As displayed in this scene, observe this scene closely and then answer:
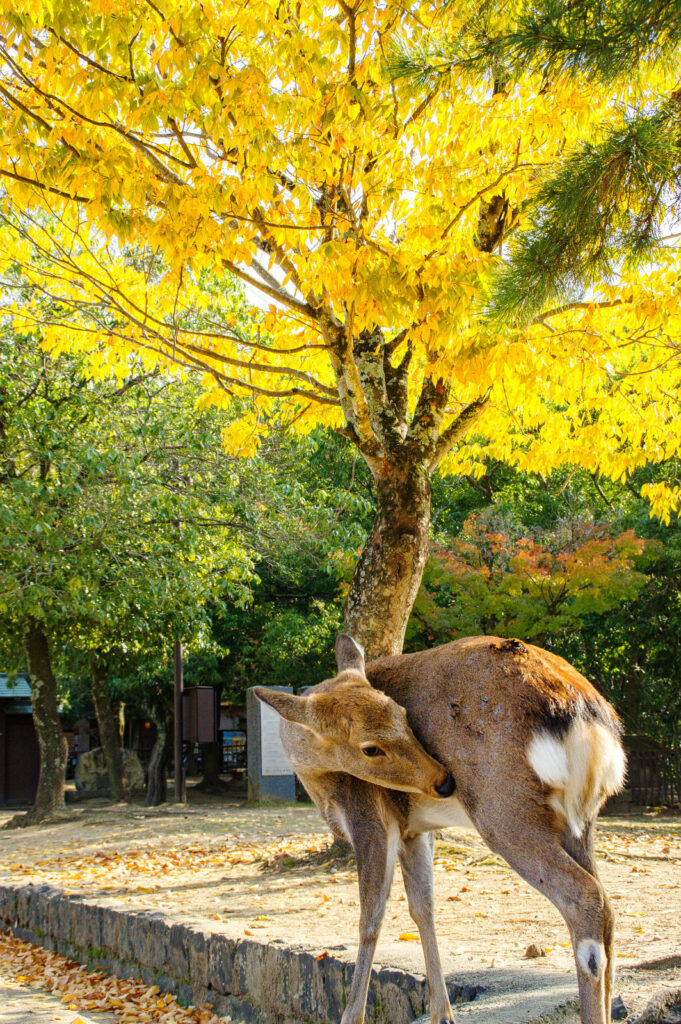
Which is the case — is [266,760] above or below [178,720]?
below

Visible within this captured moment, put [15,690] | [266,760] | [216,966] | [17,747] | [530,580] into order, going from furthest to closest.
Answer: [17,747] < [15,690] < [266,760] < [530,580] < [216,966]

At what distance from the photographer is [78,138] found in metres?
6.80

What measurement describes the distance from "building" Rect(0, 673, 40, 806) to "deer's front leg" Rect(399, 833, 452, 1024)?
23.8 meters

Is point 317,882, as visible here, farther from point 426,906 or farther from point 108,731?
point 108,731

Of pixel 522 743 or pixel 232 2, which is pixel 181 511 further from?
pixel 522 743

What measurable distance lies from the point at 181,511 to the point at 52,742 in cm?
508

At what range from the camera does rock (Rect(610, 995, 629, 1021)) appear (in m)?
3.32

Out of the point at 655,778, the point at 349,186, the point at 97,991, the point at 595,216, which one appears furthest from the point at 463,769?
the point at 655,778

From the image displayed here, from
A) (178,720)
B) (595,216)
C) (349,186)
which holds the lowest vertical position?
(178,720)

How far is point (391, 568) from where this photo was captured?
8.27m

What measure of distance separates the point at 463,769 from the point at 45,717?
46.5 feet

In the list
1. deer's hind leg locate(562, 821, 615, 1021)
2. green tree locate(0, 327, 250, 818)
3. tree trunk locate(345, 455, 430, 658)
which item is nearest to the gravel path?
deer's hind leg locate(562, 821, 615, 1021)

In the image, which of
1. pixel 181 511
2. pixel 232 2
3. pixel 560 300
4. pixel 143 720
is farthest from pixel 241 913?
pixel 143 720

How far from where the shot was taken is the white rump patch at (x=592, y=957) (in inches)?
120
